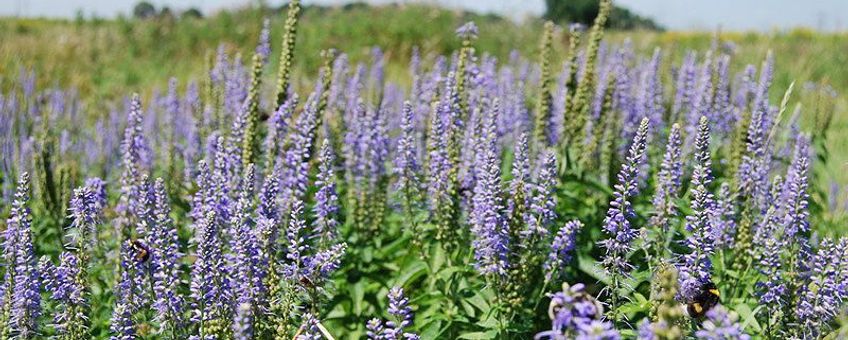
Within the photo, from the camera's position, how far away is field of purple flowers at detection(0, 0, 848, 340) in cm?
333

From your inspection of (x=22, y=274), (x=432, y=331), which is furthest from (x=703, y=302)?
(x=22, y=274)

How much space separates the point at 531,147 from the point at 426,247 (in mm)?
1520

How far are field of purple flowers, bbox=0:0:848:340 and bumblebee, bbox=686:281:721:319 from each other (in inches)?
0.4

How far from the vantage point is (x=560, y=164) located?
17.6 ft

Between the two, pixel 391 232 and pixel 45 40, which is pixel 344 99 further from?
pixel 45 40

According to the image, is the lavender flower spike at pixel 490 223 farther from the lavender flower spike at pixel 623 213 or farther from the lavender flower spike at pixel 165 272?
the lavender flower spike at pixel 165 272

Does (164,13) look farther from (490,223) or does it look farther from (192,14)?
(490,223)

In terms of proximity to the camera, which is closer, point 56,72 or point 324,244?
point 324,244

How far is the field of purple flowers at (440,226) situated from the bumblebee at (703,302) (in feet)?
0.04

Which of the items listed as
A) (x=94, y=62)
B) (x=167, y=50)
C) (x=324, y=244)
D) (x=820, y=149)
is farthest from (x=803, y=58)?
(x=324, y=244)

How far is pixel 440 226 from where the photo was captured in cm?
438

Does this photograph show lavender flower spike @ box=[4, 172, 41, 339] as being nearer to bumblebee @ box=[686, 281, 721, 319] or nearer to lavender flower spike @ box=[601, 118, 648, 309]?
lavender flower spike @ box=[601, 118, 648, 309]

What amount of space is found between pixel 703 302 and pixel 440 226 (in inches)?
63.5

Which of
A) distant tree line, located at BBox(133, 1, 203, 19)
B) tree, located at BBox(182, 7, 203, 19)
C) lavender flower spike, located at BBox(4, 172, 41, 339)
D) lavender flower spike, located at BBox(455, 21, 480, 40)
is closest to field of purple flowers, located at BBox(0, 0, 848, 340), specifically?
lavender flower spike, located at BBox(4, 172, 41, 339)
